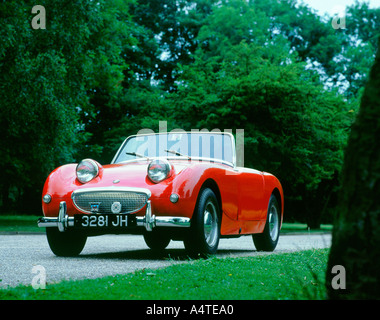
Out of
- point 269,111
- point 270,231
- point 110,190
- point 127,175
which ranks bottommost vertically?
point 270,231

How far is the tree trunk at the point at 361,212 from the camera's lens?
10.0 ft

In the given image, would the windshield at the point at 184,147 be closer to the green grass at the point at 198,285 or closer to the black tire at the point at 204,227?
the black tire at the point at 204,227

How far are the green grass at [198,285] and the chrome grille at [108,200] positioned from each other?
1195mm

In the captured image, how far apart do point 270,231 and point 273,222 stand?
214 millimetres

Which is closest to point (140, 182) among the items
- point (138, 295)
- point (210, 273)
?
point (210, 273)

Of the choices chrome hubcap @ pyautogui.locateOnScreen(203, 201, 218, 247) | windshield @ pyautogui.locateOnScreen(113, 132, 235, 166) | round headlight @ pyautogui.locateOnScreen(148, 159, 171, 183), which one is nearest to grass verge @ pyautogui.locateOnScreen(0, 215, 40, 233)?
windshield @ pyautogui.locateOnScreen(113, 132, 235, 166)

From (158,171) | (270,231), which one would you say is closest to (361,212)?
(158,171)

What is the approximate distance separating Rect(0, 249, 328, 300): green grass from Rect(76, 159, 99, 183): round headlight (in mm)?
1936

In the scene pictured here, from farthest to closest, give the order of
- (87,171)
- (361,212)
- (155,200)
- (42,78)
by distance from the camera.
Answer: (42,78)
(87,171)
(155,200)
(361,212)

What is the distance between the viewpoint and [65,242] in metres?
8.16

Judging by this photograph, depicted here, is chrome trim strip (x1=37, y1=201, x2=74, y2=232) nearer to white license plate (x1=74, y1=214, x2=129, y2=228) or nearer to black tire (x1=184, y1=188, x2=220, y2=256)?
white license plate (x1=74, y1=214, x2=129, y2=228)

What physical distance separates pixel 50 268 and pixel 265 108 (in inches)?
659

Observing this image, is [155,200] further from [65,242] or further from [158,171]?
[65,242]

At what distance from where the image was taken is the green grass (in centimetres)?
414
